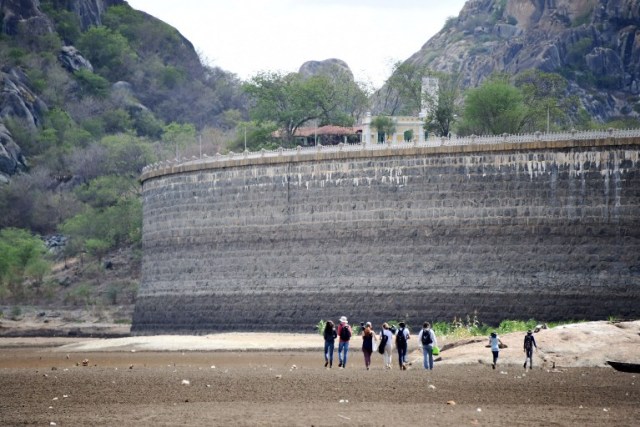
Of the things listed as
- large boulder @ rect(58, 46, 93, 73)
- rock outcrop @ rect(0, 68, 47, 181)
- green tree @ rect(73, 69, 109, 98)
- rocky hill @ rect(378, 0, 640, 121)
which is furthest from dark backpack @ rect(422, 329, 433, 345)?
large boulder @ rect(58, 46, 93, 73)

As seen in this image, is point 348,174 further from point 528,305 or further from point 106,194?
point 106,194

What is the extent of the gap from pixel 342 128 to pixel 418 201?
38169 millimetres

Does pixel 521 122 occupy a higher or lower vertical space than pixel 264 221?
higher

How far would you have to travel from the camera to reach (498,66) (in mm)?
145250

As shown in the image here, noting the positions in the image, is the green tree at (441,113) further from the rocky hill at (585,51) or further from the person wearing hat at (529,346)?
the person wearing hat at (529,346)

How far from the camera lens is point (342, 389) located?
35.5 meters

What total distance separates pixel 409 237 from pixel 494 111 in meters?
33.2

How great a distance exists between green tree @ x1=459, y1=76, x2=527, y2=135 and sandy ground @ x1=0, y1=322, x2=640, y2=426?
147 ft

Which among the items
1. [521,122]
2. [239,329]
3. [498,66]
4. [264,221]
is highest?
[498,66]

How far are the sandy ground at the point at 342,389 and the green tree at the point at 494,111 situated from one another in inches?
1768

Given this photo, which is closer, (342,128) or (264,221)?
(264,221)

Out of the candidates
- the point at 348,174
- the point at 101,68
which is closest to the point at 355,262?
the point at 348,174

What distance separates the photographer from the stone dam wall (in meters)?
59.8

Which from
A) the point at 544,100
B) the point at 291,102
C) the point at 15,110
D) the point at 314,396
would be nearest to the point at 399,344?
the point at 314,396
